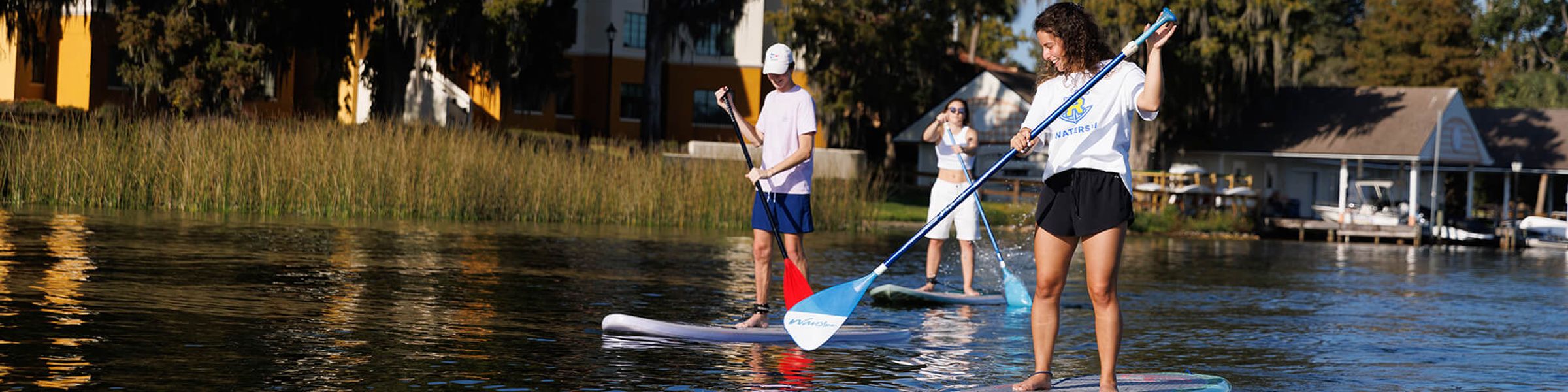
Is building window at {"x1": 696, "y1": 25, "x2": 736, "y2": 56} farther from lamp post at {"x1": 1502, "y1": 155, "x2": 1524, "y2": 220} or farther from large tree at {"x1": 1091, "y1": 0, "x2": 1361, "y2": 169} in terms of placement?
lamp post at {"x1": 1502, "y1": 155, "x2": 1524, "y2": 220}

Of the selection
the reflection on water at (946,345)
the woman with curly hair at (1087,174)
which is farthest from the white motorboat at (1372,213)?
the woman with curly hair at (1087,174)

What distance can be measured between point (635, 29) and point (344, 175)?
1303 inches

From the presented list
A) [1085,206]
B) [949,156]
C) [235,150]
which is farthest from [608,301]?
[235,150]

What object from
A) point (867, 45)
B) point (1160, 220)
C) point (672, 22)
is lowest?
point (1160, 220)

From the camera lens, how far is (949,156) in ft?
42.8

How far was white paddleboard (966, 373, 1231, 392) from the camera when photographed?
24.1 ft

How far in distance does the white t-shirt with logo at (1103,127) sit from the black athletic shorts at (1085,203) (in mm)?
34

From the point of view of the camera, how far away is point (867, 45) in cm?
4591

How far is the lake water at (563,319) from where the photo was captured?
7992mm

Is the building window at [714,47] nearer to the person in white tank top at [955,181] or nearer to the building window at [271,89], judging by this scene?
the building window at [271,89]

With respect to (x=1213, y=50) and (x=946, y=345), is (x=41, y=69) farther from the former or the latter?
(x=946, y=345)

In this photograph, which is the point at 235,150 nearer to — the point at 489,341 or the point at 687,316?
the point at 687,316

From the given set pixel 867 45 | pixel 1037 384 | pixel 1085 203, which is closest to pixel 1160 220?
pixel 867 45

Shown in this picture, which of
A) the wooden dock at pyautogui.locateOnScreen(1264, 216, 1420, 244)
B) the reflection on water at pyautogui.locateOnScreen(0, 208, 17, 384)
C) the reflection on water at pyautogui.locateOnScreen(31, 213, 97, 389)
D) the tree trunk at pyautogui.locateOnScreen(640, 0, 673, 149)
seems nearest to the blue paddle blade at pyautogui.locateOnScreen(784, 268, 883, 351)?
the reflection on water at pyautogui.locateOnScreen(31, 213, 97, 389)
